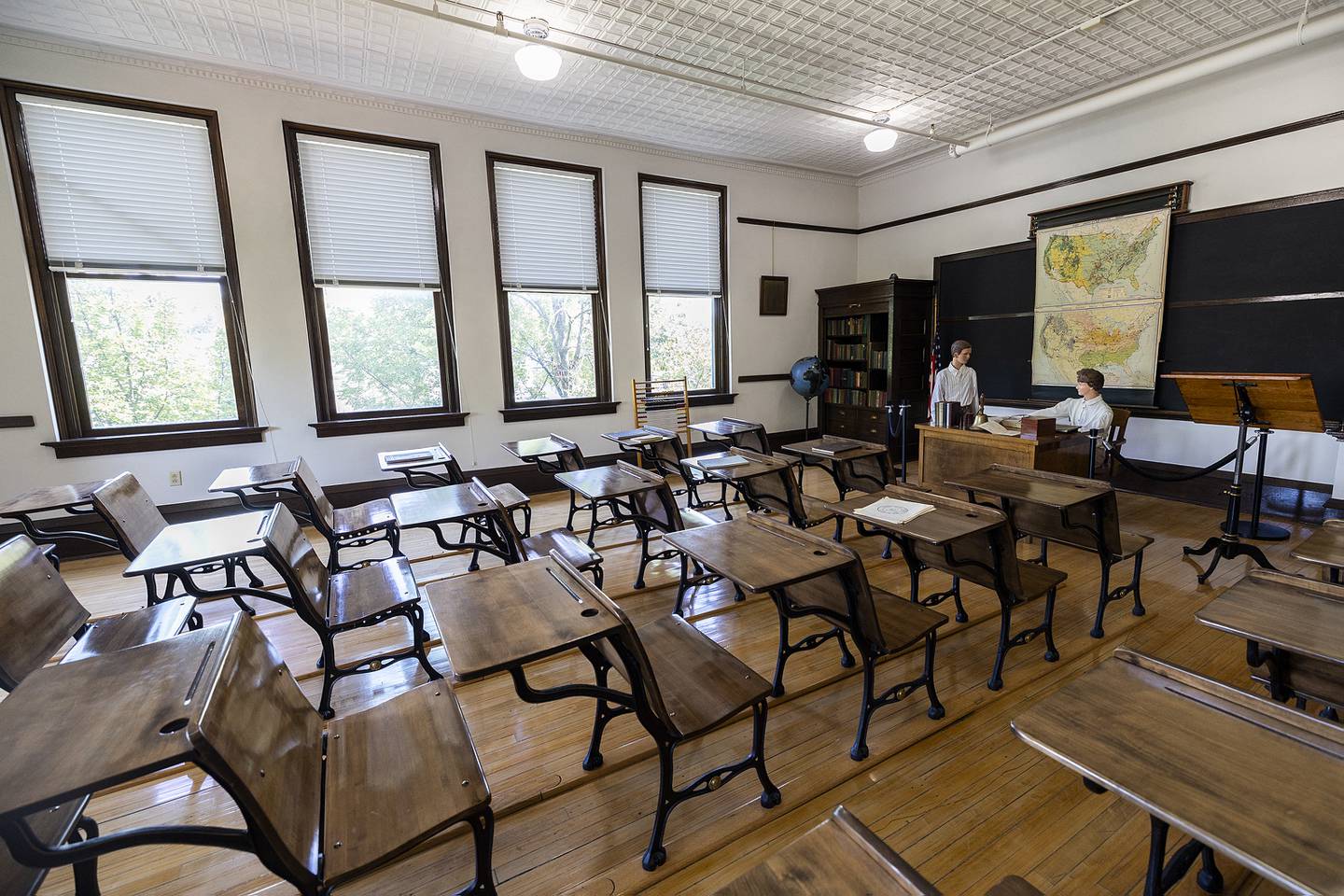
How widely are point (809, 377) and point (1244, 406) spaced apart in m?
4.14

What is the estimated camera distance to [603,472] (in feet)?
11.4

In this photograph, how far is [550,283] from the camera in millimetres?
5664

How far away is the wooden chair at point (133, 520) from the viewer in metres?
2.36

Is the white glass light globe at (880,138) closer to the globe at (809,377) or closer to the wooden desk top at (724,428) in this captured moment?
the globe at (809,377)

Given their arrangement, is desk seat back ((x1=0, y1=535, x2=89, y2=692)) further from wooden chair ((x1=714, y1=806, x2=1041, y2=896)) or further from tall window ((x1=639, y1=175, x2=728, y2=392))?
tall window ((x1=639, y1=175, x2=728, y2=392))

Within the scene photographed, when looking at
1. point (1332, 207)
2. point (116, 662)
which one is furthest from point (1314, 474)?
point (116, 662)

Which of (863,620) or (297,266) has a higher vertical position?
(297,266)

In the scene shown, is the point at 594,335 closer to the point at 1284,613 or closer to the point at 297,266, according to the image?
the point at 297,266

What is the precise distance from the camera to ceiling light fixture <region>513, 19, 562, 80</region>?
338 centimetres

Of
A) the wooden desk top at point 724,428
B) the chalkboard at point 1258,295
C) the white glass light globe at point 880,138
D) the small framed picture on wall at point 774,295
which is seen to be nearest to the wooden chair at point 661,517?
the wooden desk top at point 724,428

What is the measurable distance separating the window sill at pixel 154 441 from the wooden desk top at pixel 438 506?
2518 mm

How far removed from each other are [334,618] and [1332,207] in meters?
6.67

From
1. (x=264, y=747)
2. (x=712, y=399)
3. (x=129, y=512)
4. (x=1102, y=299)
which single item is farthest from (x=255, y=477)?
(x=1102, y=299)

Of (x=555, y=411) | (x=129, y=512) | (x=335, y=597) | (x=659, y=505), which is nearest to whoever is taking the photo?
(x=335, y=597)
